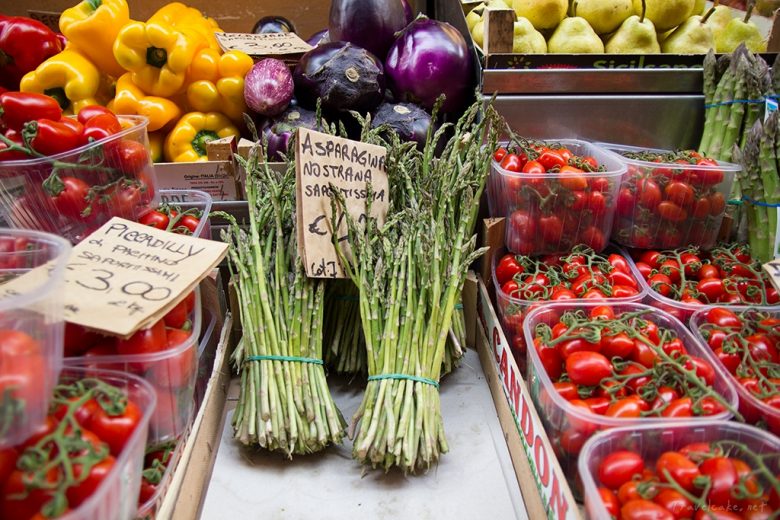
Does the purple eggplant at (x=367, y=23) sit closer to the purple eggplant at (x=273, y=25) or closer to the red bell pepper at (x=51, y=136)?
the purple eggplant at (x=273, y=25)

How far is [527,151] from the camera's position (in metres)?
2.19

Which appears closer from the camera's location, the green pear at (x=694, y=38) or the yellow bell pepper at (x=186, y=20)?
the green pear at (x=694, y=38)

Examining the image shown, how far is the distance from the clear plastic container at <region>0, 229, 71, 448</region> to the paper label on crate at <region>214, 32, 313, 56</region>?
1847 mm

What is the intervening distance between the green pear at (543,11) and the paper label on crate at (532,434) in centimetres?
156

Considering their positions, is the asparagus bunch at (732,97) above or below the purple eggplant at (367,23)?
below

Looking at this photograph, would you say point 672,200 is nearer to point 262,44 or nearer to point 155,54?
point 262,44

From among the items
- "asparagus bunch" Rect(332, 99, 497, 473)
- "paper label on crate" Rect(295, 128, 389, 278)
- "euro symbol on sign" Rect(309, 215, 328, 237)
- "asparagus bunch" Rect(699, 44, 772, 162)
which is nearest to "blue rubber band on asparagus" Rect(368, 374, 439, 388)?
"asparagus bunch" Rect(332, 99, 497, 473)

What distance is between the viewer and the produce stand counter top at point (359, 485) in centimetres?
160

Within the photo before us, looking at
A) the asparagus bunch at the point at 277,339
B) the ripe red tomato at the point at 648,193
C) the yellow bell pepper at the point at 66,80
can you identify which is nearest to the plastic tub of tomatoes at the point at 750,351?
the ripe red tomato at the point at 648,193

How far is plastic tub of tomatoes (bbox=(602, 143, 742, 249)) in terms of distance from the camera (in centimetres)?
207

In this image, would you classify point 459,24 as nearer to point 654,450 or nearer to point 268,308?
point 268,308

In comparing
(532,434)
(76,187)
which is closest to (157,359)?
(76,187)

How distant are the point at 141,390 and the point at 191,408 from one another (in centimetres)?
32

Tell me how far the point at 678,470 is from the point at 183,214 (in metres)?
1.76
